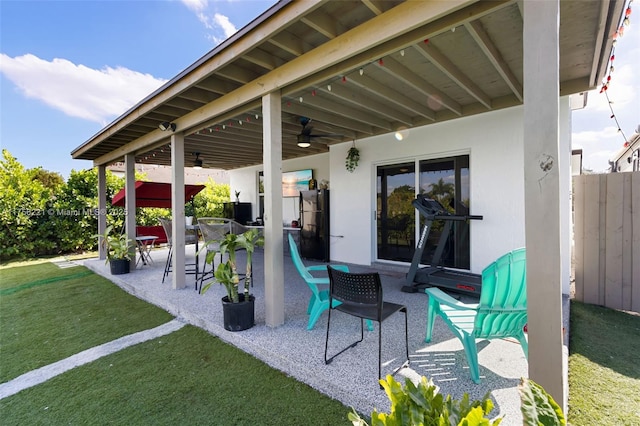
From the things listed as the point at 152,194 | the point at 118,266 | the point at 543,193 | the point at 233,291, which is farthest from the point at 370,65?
the point at 118,266

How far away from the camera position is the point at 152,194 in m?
6.61

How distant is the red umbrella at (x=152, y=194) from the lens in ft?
21.1

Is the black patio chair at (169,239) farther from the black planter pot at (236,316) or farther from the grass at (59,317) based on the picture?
the black planter pot at (236,316)

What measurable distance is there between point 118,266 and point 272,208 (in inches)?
177

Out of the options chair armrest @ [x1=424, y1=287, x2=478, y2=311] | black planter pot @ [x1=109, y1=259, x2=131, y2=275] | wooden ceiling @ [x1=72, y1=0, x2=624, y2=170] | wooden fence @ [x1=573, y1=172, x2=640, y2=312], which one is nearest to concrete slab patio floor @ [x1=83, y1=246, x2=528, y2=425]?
chair armrest @ [x1=424, y1=287, x2=478, y2=311]

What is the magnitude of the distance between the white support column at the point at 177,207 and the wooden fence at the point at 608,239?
18.6ft

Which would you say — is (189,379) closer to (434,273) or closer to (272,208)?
(272,208)

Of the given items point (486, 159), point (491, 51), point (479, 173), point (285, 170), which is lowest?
point (479, 173)

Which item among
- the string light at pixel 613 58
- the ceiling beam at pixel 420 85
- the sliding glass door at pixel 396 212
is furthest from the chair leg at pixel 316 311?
the string light at pixel 613 58

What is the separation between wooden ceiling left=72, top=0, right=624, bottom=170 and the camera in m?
2.20

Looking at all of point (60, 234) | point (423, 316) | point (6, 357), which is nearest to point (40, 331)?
point (6, 357)

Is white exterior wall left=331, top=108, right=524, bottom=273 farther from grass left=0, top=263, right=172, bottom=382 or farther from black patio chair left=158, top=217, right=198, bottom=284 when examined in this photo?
grass left=0, top=263, right=172, bottom=382

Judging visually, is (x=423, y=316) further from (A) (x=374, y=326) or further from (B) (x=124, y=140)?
(B) (x=124, y=140)

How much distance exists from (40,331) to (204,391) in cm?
274
